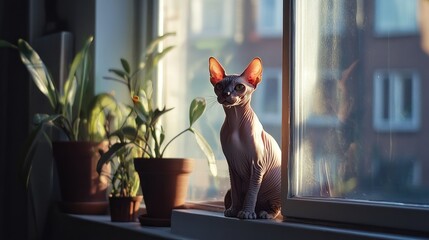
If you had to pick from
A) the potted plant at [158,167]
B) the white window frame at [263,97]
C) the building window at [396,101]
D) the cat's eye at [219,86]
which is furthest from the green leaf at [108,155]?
the building window at [396,101]

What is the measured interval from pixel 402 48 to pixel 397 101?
0.10 m

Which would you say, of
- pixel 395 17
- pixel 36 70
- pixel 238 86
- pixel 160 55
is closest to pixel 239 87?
pixel 238 86

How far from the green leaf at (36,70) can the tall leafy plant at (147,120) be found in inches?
7.1

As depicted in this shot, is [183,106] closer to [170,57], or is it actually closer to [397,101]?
[170,57]

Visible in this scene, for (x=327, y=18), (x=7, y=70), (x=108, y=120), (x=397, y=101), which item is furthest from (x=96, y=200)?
(x=397, y=101)

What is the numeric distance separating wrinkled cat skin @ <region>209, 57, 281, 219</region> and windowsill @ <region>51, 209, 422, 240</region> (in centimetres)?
4

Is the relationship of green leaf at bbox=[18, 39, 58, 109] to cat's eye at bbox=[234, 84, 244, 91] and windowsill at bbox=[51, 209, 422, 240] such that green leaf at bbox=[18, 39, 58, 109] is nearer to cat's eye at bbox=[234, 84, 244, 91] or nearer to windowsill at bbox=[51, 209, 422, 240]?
windowsill at bbox=[51, 209, 422, 240]

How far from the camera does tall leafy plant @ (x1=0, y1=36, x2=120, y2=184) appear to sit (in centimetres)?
207

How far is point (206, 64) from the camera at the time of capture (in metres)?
2.05

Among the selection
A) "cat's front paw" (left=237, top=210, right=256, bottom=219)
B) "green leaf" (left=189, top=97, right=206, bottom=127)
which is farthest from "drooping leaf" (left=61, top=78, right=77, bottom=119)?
"cat's front paw" (left=237, top=210, right=256, bottom=219)

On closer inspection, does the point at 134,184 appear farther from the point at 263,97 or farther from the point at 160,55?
the point at 263,97

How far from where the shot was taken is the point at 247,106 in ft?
5.02

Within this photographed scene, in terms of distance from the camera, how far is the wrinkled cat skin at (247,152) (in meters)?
1.50

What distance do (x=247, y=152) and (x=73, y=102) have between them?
913 mm
